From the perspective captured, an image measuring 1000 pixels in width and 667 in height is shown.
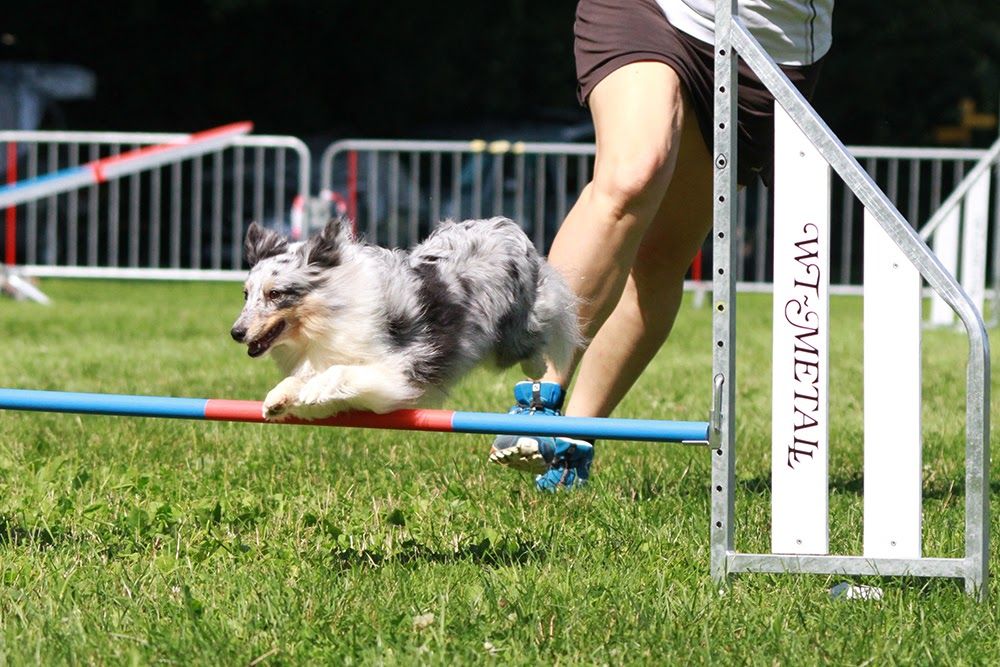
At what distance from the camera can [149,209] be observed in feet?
55.5

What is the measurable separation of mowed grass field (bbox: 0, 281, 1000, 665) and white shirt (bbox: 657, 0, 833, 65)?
1020mm

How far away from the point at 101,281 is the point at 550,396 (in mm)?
11766

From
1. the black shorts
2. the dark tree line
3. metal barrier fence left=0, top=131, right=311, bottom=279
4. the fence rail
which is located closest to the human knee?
the black shorts

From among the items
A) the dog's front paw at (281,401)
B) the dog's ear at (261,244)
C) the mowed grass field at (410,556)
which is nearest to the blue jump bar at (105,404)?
the dog's front paw at (281,401)

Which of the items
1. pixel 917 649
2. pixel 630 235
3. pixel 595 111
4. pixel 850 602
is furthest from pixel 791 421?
pixel 595 111

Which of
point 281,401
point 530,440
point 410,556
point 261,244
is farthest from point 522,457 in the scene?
point 261,244

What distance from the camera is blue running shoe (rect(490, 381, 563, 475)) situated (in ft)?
11.9

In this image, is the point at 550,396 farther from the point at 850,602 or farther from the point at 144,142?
the point at 144,142

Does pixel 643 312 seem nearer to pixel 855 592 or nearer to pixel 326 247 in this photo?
pixel 326 247

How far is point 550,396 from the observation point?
145 inches

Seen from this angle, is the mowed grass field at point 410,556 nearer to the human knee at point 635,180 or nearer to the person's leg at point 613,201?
the person's leg at point 613,201

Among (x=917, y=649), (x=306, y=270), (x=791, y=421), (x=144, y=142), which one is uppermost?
(x=144, y=142)

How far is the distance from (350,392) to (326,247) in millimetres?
359

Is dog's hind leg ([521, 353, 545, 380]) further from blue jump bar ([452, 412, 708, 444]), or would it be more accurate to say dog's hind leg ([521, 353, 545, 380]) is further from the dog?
blue jump bar ([452, 412, 708, 444])
